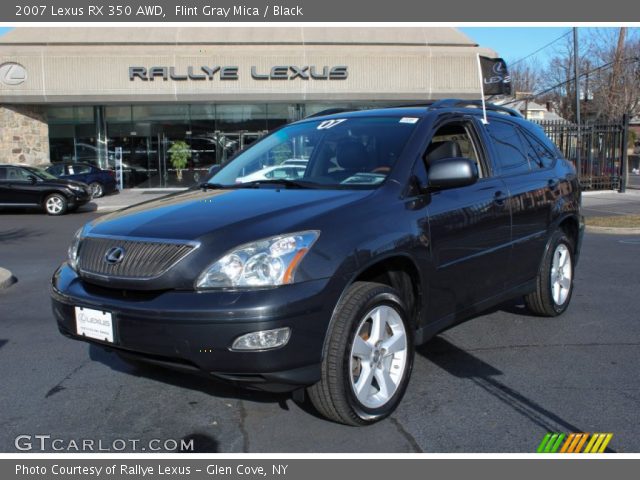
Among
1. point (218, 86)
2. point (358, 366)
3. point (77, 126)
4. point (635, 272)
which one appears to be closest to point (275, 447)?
point (358, 366)

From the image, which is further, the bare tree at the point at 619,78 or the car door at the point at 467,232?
the bare tree at the point at 619,78

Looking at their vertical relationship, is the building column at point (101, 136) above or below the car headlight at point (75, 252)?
above

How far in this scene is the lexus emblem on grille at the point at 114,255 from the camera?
134 inches

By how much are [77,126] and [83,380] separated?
977 inches

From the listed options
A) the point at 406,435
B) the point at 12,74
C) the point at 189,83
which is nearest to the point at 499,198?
the point at 406,435

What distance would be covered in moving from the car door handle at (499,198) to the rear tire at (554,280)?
3.36ft

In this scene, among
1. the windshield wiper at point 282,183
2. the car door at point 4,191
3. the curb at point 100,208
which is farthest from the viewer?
the curb at point 100,208

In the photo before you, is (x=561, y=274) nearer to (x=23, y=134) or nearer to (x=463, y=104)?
Answer: (x=463, y=104)

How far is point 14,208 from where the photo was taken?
65.3 feet

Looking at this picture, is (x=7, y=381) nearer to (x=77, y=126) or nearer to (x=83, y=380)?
(x=83, y=380)

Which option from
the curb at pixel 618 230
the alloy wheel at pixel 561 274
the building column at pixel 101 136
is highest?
the building column at pixel 101 136

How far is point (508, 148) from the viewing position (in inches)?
205

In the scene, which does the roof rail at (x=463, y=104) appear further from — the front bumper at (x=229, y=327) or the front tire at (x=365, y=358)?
the front bumper at (x=229, y=327)

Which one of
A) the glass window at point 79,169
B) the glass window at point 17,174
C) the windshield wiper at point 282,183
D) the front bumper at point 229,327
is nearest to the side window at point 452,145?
the windshield wiper at point 282,183
